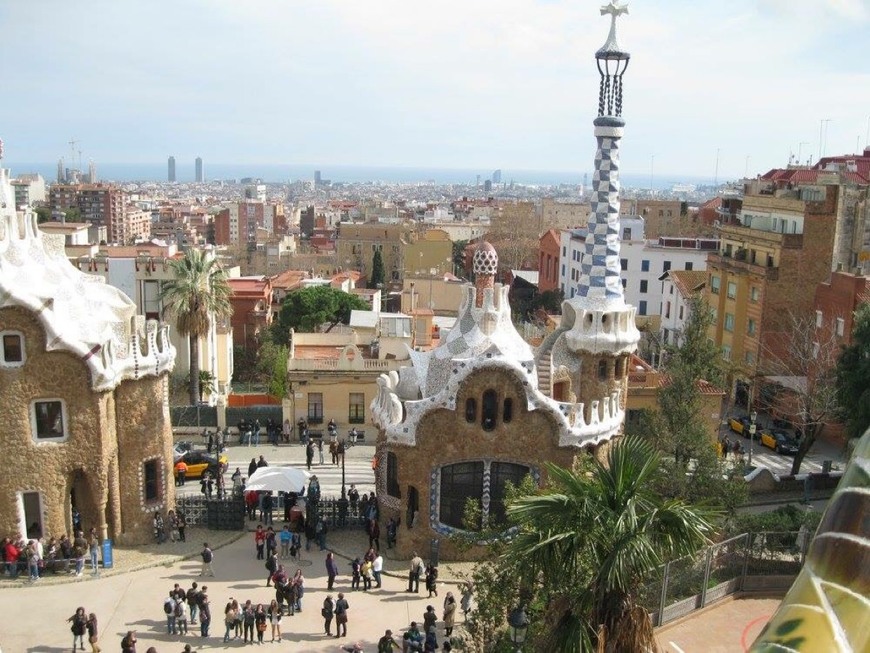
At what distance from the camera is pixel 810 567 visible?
11.3 ft

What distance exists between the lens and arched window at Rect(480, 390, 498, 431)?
2495 centimetres

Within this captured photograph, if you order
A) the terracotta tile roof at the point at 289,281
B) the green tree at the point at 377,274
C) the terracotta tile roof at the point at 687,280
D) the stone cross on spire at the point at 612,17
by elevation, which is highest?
the stone cross on spire at the point at 612,17

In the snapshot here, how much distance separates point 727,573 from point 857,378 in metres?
12.5

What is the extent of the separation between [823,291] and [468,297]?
23.0 meters

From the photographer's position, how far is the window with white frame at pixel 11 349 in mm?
24172

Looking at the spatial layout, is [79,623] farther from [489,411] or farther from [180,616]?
[489,411]

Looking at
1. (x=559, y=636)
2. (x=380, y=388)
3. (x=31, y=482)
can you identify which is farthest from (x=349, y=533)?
(x=559, y=636)

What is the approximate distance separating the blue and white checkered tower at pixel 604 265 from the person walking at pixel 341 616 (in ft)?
36.2

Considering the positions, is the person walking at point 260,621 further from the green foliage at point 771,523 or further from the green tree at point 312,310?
the green tree at point 312,310

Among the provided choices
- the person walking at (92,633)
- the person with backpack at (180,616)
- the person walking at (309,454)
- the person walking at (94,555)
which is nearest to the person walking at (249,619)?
the person with backpack at (180,616)

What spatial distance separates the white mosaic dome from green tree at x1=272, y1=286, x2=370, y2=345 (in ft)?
105

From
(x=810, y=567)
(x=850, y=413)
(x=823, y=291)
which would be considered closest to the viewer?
(x=810, y=567)

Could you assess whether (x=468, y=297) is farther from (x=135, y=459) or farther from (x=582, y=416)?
(x=135, y=459)

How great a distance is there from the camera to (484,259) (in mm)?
25703
